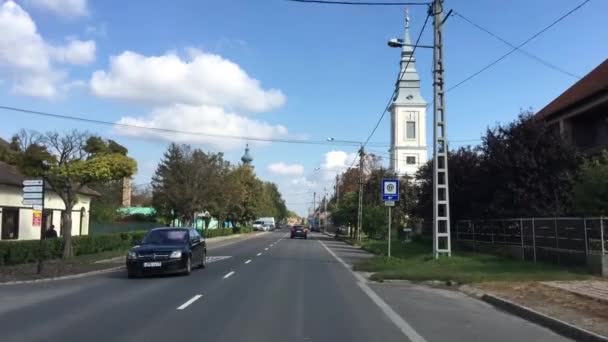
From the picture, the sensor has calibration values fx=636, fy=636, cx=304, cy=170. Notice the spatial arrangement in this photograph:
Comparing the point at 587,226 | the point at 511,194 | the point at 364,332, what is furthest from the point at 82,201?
the point at 364,332

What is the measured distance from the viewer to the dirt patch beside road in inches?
407

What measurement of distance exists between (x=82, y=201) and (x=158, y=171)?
17.7 metres

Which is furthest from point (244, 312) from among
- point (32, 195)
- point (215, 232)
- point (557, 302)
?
point (215, 232)

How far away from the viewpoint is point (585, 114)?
109 ft

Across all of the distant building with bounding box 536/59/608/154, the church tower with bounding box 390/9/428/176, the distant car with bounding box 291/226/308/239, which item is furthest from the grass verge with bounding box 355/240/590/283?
the church tower with bounding box 390/9/428/176

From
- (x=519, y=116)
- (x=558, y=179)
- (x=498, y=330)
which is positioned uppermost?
(x=519, y=116)

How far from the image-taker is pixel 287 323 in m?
10.5

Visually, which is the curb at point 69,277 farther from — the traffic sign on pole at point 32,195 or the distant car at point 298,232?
the distant car at point 298,232

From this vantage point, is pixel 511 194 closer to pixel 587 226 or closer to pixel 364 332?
pixel 587 226

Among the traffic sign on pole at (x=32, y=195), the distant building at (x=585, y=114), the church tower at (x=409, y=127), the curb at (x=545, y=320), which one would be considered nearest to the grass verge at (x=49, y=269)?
the traffic sign on pole at (x=32, y=195)

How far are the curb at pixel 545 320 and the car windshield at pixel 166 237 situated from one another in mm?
10165

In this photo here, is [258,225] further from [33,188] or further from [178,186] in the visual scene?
[33,188]

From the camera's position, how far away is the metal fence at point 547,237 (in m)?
18.7

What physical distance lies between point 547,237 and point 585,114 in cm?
1423
